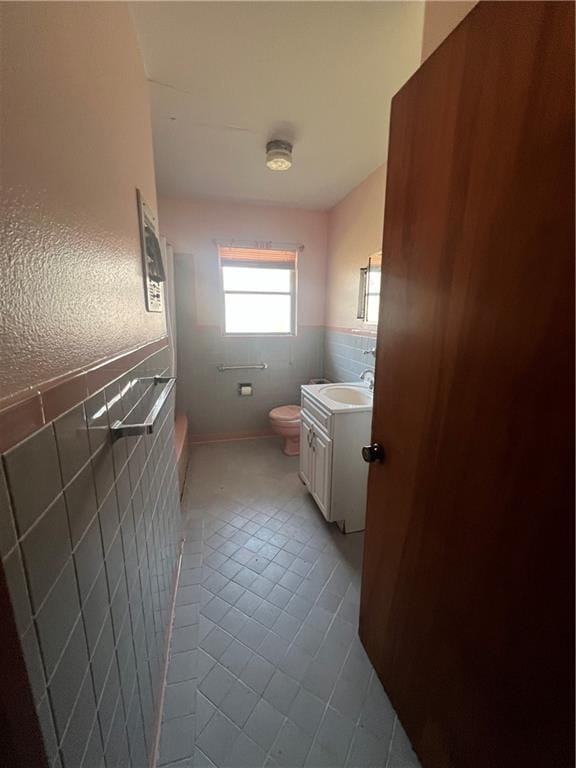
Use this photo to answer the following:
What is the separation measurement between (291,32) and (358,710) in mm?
2587

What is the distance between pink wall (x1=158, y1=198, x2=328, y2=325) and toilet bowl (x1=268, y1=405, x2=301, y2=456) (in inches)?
38.6

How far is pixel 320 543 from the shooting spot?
71.5 inches

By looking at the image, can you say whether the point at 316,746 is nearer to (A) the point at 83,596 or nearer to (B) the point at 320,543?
(B) the point at 320,543

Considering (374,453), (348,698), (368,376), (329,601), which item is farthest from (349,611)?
(368,376)

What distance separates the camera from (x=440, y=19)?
0.88 meters

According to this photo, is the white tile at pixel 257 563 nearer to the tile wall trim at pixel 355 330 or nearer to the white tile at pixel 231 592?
the white tile at pixel 231 592

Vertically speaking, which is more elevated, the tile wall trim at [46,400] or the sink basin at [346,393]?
the tile wall trim at [46,400]

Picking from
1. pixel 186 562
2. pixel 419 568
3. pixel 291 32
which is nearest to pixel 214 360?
pixel 186 562

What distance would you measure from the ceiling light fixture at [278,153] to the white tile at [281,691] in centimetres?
273

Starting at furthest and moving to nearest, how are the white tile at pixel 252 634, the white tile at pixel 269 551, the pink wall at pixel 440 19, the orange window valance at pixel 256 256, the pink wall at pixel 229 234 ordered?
the orange window valance at pixel 256 256
the pink wall at pixel 229 234
the white tile at pixel 269 551
the white tile at pixel 252 634
the pink wall at pixel 440 19

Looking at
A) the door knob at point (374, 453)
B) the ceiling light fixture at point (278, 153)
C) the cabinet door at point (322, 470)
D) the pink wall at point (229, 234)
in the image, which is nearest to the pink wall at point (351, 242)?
the pink wall at point (229, 234)

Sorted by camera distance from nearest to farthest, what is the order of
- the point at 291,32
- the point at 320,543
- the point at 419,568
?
the point at 419,568 → the point at 291,32 → the point at 320,543

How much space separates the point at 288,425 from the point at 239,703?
191 cm

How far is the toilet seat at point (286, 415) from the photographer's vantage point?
2803 millimetres
